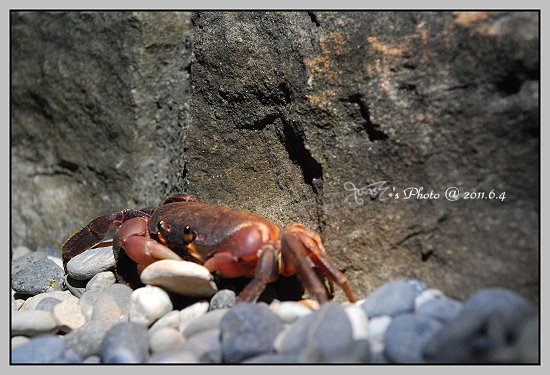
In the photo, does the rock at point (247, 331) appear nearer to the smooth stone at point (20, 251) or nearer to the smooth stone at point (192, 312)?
the smooth stone at point (192, 312)

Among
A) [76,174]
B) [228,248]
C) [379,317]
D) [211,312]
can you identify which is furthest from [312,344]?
[76,174]

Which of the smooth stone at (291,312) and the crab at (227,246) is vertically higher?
the crab at (227,246)

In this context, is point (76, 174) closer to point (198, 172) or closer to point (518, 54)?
point (198, 172)

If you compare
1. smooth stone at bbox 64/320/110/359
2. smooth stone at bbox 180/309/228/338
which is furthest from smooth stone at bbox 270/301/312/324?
smooth stone at bbox 64/320/110/359

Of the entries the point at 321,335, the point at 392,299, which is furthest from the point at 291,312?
the point at 392,299

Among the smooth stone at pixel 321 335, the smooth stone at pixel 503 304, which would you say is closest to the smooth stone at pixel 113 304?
the smooth stone at pixel 321 335
